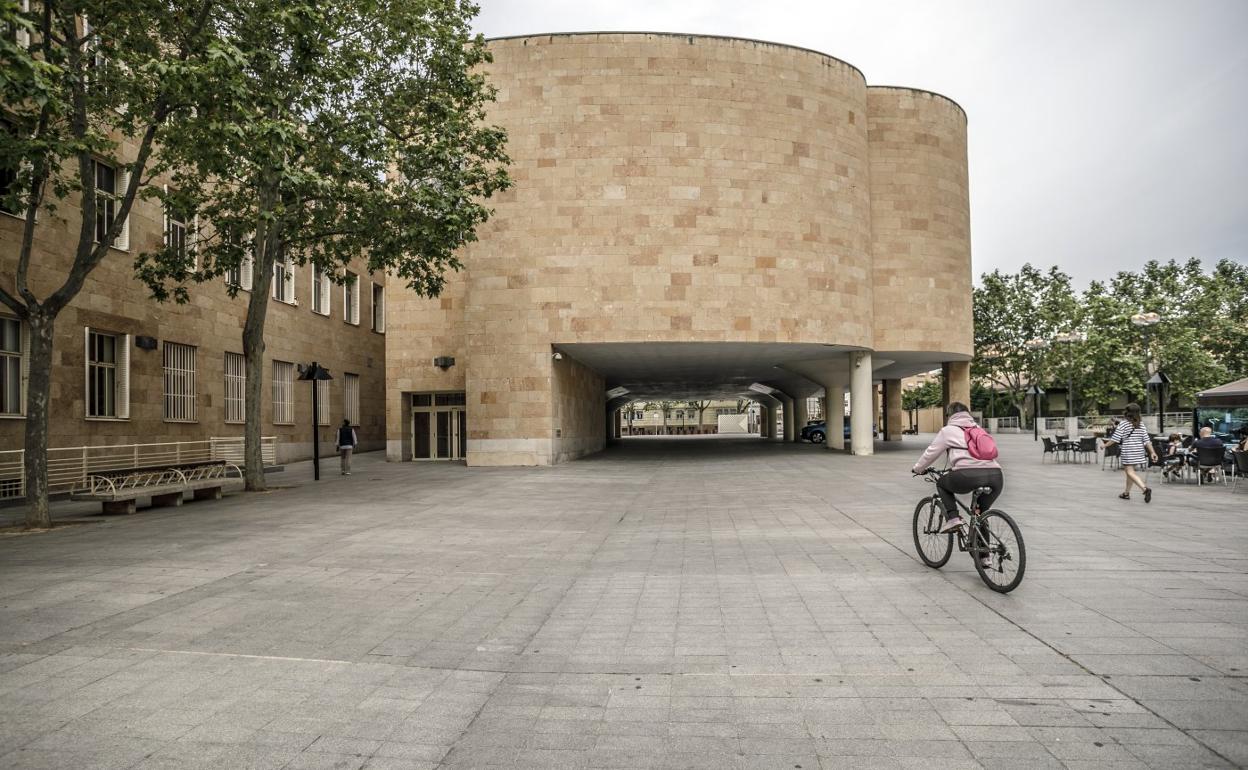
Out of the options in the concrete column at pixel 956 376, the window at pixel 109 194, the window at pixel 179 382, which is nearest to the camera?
the window at pixel 109 194

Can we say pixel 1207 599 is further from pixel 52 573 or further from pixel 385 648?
pixel 52 573

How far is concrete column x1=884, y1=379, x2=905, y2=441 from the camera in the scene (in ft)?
153

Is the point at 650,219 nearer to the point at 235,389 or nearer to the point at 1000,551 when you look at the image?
the point at 235,389

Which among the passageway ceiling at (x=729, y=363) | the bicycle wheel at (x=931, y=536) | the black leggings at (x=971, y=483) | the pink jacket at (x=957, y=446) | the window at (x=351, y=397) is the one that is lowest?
the bicycle wheel at (x=931, y=536)

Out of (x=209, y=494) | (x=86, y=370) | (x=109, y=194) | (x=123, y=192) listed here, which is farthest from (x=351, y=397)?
(x=209, y=494)

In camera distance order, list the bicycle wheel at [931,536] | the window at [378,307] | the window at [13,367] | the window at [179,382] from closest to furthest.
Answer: the bicycle wheel at [931,536]
the window at [13,367]
the window at [179,382]
the window at [378,307]

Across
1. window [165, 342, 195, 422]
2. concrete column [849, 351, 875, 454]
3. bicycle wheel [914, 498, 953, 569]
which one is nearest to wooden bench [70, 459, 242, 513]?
window [165, 342, 195, 422]

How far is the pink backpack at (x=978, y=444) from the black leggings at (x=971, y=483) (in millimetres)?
135

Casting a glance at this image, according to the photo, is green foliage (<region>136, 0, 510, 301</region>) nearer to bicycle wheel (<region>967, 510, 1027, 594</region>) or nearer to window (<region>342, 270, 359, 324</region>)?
bicycle wheel (<region>967, 510, 1027, 594</region>)

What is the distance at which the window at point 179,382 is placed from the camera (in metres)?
22.5

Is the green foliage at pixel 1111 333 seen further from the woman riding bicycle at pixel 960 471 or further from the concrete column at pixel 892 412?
the woman riding bicycle at pixel 960 471

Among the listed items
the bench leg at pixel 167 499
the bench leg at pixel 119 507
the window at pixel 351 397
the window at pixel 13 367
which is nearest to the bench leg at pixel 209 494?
the bench leg at pixel 167 499

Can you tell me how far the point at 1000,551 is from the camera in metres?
6.76

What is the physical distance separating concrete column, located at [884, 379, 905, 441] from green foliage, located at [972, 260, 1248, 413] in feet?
49.0
